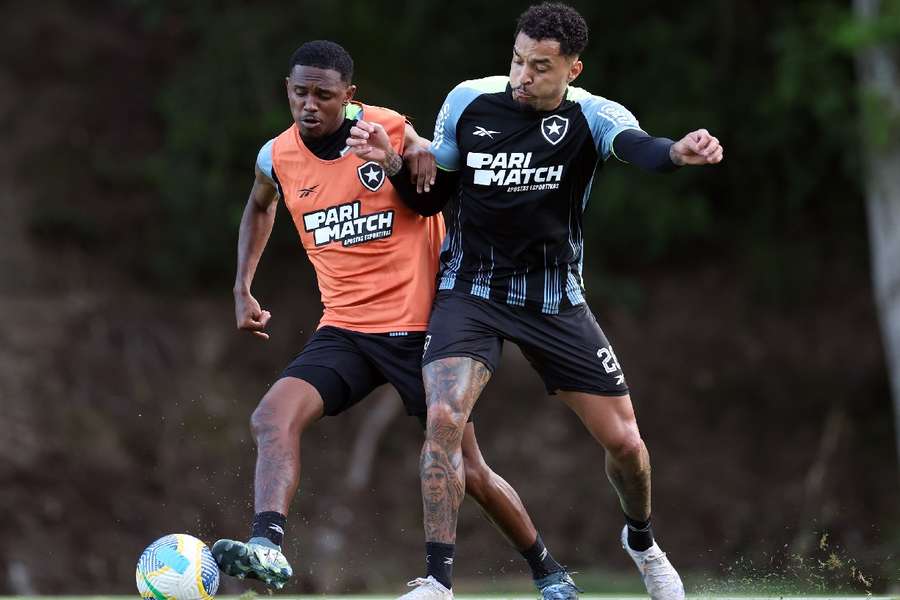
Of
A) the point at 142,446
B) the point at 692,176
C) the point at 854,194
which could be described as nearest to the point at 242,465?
the point at 142,446

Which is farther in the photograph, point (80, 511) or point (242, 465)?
point (242, 465)

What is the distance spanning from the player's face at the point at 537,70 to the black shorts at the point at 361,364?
126cm

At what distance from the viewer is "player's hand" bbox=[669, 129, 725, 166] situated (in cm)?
587

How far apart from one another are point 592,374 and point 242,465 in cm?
1057

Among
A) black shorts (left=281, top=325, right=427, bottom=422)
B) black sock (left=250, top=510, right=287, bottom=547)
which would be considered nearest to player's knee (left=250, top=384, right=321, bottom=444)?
black shorts (left=281, top=325, right=427, bottom=422)

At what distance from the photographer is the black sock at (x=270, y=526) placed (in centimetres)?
619

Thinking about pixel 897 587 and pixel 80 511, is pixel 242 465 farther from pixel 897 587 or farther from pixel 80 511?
pixel 897 587

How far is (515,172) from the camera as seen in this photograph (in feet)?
21.5

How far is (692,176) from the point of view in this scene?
18078 millimetres

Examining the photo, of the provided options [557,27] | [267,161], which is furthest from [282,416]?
[557,27]

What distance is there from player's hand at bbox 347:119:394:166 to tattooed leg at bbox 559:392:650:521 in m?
1.44

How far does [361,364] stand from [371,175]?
91 cm

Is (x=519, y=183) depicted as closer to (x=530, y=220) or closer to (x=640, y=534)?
(x=530, y=220)

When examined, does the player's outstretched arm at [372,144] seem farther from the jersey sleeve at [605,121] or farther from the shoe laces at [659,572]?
the shoe laces at [659,572]
